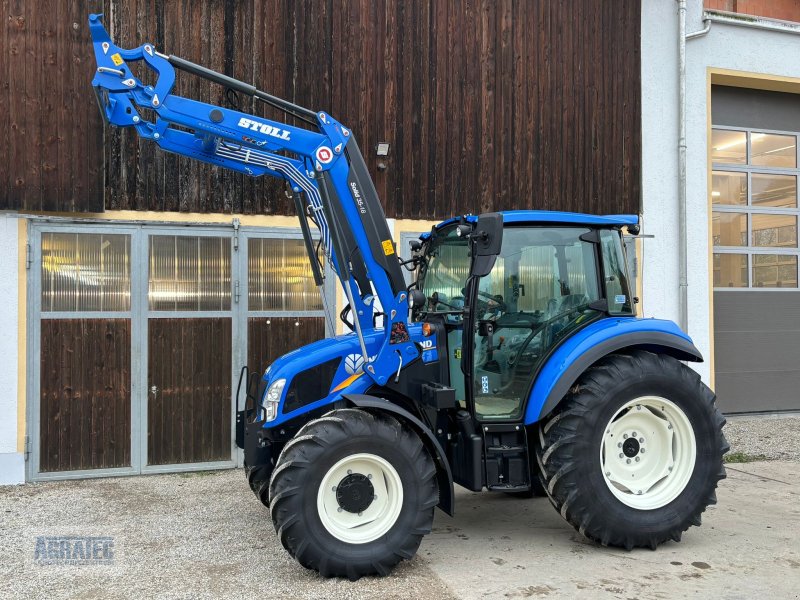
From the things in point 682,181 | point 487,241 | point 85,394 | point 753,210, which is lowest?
point 85,394

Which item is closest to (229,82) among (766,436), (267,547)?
(267,547)

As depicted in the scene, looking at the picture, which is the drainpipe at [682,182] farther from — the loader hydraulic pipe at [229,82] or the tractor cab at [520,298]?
the loader hydraulic pipe at [229,82]

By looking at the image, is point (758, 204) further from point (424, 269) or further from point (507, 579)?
point (507, 579)

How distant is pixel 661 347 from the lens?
219 inches

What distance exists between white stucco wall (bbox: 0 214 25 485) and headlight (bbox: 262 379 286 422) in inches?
138

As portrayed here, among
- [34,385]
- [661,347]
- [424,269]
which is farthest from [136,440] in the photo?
[661,347]

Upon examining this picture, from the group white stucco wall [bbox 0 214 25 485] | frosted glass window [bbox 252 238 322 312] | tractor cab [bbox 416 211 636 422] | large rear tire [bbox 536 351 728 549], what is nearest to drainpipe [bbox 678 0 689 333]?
tractor cab [bbox 416 211 636 422]

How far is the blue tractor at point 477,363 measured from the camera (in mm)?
4977

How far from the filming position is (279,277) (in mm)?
8289

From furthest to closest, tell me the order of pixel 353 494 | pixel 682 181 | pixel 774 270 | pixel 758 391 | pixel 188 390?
pixel 774 270 < pixel 758 391 < pixel 682 181 < pixel 188 390 < pixel 353 494

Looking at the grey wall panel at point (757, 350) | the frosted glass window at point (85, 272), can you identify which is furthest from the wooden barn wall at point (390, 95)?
the grey wall panel at point (757, 350)

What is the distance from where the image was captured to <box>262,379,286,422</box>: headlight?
530cm

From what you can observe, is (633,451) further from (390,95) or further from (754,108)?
(754,108)

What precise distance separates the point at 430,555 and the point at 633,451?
1607mm
